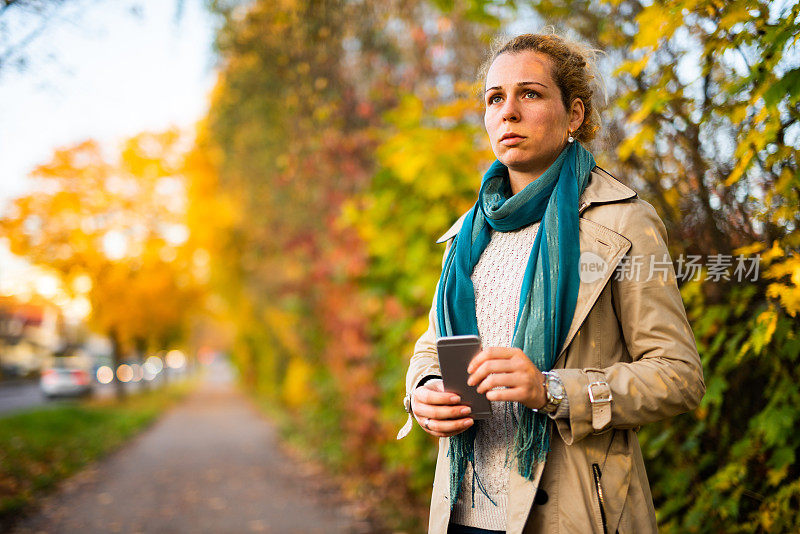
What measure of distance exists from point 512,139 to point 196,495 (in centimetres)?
745

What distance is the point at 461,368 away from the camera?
1.62 m

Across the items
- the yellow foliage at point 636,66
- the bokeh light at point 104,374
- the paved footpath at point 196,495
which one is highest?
the yellow foliage at point 636,66

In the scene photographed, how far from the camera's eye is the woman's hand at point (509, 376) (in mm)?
1517

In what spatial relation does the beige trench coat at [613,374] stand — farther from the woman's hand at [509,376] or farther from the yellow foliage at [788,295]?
the yellow foliage at [788,295]

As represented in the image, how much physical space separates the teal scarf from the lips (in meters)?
0.13

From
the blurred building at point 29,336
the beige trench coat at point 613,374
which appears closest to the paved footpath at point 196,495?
the beige trench coat at point 613,374

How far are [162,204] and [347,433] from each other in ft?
46.6

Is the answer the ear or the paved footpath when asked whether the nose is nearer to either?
the ear

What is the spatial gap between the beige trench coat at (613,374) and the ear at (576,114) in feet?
0.93

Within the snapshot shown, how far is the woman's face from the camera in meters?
1.83

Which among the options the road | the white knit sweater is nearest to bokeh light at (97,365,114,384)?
the road

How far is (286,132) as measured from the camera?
9398 mm

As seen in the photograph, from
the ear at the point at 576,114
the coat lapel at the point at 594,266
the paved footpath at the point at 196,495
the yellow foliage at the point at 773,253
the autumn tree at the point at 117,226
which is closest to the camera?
the coat lapel at the point at 594,266

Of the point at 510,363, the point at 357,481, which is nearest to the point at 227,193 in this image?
the point at 357,481
